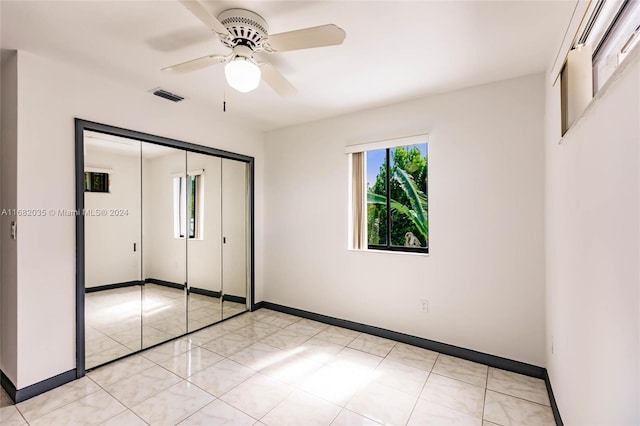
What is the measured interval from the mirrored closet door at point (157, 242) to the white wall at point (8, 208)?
416 millimetres

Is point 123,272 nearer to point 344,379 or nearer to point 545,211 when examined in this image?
point 344,379

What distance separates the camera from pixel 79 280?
2.41 metres

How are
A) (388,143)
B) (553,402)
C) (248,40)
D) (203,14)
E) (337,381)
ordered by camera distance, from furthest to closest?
(388,143)
(337,381)
(553,402)
(248,40)
(203,14)

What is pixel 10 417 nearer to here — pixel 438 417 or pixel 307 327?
pixel 307 327

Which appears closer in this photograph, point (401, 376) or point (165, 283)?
point (401, 376)

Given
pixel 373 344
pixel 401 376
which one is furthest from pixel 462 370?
pixel 373 344

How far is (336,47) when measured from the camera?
6.86 ft

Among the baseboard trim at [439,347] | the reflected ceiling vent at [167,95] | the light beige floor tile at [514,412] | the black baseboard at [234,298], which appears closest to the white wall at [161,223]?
the reflected ceiling vent at [167,95]

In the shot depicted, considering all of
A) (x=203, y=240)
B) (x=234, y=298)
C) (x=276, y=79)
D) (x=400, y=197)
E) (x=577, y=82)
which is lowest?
(x=234, y=298)

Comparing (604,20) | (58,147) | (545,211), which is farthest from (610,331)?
(58,147)

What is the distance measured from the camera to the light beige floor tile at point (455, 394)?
2.08 metres

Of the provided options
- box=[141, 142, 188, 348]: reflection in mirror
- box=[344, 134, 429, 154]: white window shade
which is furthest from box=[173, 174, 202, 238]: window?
box=[344, 134, 429, 154]: white window shade

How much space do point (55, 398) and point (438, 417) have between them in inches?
107

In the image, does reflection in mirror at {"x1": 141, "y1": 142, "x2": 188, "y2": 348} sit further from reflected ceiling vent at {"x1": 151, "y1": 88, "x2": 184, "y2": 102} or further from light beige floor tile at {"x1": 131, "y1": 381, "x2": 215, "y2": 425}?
light beige floor tile at {"x1": 131, "y1": 381, "x2": 215, "y2": 425}
